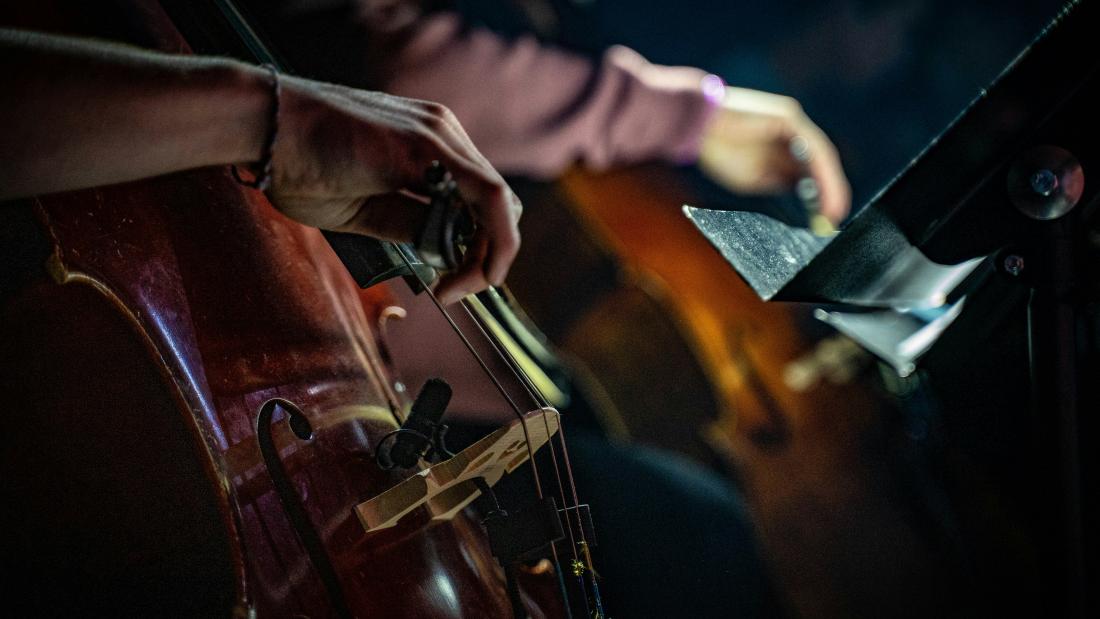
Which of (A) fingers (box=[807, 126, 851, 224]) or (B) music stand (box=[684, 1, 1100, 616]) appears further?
(A) fingers (box=[807, 126, 851, 224])

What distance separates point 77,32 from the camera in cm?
50

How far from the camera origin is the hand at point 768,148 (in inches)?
51.2

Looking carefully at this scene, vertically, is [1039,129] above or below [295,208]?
above

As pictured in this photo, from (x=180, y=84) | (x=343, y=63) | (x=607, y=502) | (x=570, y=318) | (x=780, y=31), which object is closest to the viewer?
(x=180, y=84)

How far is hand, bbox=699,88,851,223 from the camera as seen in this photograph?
51.2 inches

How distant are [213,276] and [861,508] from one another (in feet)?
4.28

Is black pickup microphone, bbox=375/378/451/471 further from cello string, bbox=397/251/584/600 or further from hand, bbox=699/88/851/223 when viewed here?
hand, bbox=699/88/851/223

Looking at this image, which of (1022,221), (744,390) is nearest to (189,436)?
(1022,221)

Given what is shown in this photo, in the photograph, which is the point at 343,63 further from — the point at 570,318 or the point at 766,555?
the point at 766,555

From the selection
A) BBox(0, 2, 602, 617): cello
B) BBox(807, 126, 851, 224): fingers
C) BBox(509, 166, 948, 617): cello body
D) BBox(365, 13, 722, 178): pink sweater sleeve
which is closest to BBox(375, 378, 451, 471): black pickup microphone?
BBox(0, 2, 602, 617): cello

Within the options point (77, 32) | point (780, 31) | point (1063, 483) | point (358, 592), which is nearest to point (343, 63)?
point (77, 32)

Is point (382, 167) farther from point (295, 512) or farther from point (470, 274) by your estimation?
point (295, 512)

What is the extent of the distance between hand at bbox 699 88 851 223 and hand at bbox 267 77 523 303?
0.93 metres

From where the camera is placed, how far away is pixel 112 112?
1.17ft
